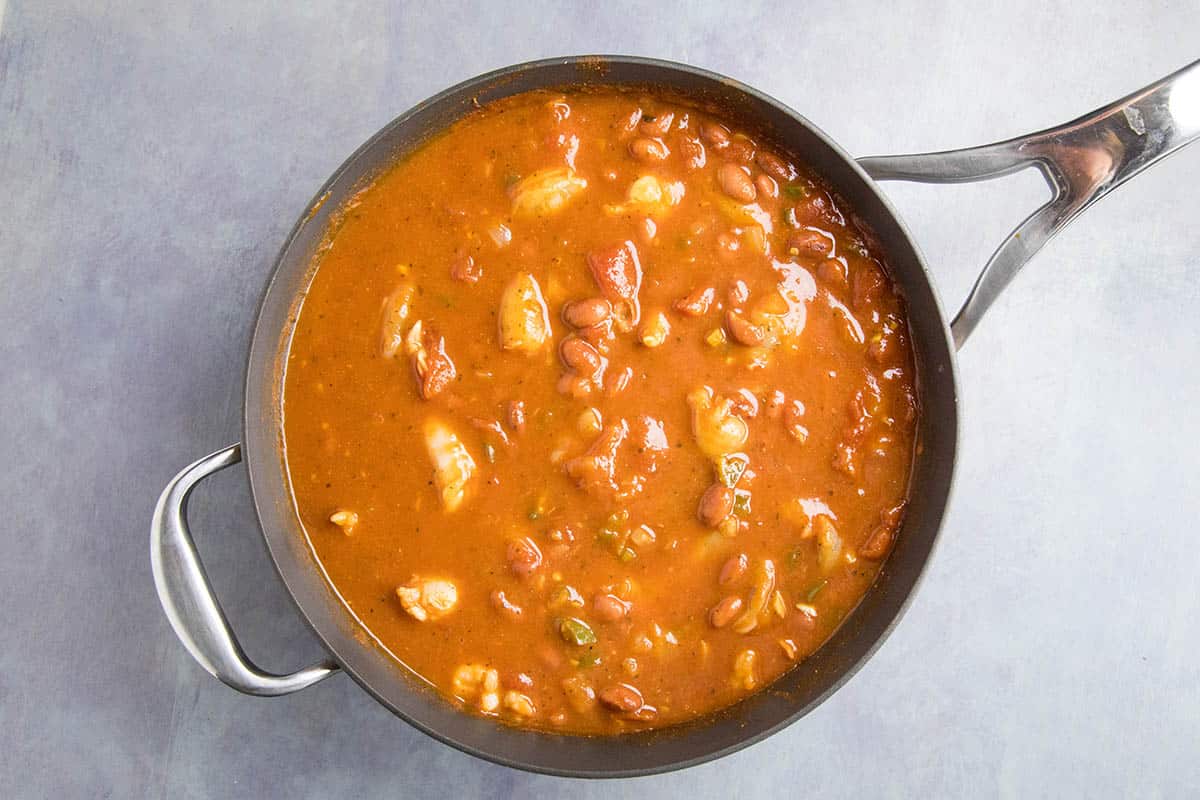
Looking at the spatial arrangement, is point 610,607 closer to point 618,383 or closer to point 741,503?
point 741,503

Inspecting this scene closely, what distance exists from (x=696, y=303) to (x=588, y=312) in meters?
0.30

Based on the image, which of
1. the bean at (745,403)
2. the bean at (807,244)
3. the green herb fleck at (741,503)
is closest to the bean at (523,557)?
the green herb fleck at (741,503)

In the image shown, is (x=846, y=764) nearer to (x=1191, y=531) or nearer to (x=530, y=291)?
(x=1191, y=531)

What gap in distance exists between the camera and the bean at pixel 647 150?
2750 mm

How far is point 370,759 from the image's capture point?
3145mm

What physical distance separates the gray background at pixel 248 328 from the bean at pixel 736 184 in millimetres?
596

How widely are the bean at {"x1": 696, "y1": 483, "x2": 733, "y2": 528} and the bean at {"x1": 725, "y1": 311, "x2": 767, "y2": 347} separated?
0.40 metres

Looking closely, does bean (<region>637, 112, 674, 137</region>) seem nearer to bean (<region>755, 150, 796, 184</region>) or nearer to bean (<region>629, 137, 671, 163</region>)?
bean (<region>629, 137, 671, 163</region>)

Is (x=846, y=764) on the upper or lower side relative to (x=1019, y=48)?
A: lower

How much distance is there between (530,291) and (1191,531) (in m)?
2.35

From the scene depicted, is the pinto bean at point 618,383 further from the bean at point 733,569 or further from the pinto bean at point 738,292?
the bean at point 733,569

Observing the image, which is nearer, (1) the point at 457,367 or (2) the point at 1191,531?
A: (1) the point at 457,367

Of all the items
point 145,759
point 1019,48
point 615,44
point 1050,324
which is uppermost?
point 1019,48

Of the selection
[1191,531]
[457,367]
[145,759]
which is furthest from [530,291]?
[1191,531]
